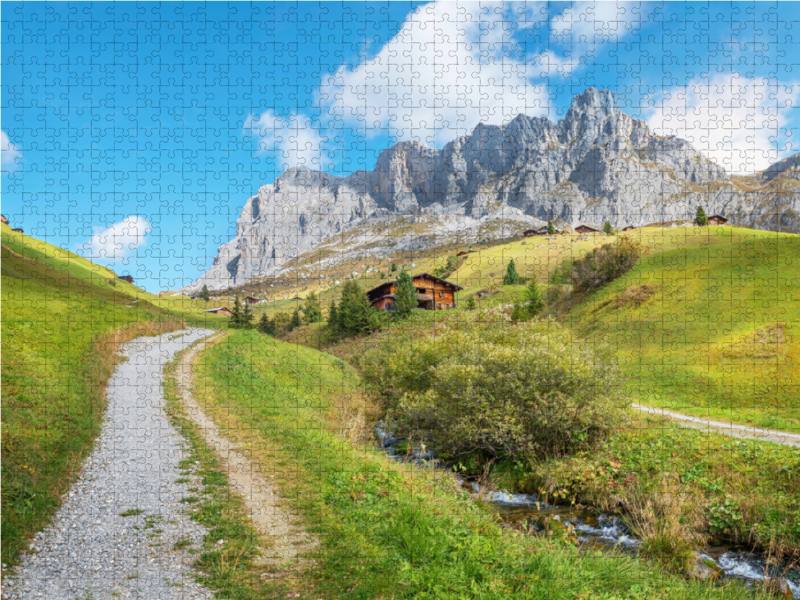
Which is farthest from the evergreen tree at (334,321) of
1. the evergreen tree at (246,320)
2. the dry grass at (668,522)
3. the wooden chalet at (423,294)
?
the dry grass at (668,522)

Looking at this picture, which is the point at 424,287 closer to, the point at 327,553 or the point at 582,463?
the point at 582,463

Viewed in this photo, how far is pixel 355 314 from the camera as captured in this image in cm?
6259

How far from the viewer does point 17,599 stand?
19.0 ft

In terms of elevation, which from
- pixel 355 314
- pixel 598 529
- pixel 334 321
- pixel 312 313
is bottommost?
pixel 598 529

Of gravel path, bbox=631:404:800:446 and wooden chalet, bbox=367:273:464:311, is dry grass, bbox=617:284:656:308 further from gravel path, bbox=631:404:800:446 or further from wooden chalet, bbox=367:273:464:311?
wooden chalet, bbox=367:273:464:311

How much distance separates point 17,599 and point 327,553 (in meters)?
4.11

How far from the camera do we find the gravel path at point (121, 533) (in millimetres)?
6191

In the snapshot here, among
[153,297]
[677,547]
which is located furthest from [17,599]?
[153,297]

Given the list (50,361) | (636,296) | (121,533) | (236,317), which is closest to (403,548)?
(121,533)

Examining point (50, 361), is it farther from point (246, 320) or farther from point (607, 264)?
point (607, 264)

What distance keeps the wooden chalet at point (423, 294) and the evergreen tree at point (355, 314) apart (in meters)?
19.3

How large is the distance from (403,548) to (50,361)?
56.1 feet

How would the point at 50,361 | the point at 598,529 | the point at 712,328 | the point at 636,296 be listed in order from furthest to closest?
the point at 636,296
the point at 712,328
the point at 50,361
the point at 598,529

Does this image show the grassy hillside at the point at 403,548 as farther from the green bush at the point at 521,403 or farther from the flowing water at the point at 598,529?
the green bush at the point at 521,403
